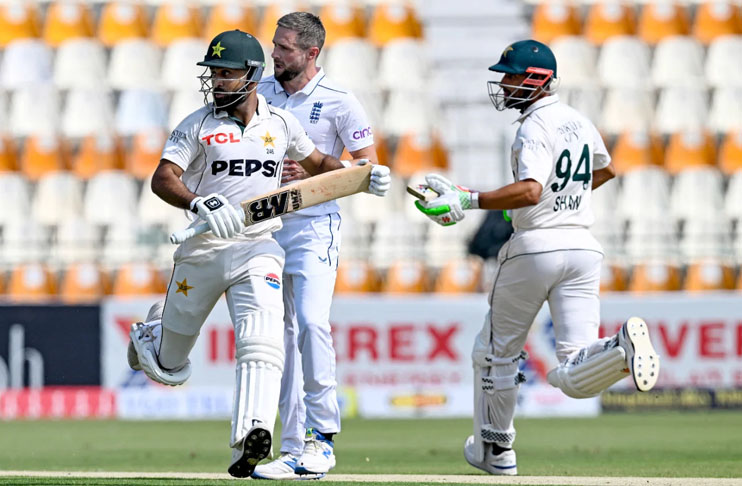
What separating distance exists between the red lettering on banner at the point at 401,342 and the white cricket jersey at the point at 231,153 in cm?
732

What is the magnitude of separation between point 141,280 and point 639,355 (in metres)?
8.55

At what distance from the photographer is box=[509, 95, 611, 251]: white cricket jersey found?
6.51 meters

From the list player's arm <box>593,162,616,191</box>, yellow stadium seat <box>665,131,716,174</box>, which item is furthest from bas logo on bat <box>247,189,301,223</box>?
yellow stadium seat <box>665,131,716,174</box>

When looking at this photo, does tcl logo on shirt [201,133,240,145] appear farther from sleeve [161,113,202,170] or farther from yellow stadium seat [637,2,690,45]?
yellow stadium seat [637,2,690,45]

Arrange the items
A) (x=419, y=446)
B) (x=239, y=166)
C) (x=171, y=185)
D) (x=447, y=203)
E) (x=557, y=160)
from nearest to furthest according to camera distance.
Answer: (x=171, y=185), (x=239, y=166), (x=447, y=203), (x=557, y=160), (x=419, y=446)

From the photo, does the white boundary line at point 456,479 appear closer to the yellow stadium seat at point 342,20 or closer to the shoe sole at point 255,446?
the shoe sole at point 255,446

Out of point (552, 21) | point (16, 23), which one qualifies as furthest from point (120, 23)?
point (552, 21)

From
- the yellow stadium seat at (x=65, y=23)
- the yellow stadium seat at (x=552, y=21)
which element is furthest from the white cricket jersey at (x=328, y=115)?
the yellow stadium seat at (x=65, y=23)

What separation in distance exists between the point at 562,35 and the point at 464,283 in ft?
13.5

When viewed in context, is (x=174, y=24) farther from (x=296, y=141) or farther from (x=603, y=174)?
(x=296, y=141)

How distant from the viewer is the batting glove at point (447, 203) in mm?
6215

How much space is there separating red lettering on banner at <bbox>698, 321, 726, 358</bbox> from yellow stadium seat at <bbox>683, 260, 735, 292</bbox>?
788 millimetres

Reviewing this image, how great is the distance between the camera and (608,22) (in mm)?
16781

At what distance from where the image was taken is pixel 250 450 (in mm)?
5402
